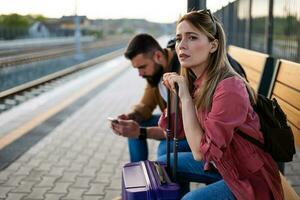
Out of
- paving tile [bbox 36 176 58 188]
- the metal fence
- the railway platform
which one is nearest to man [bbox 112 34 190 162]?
the railway platform

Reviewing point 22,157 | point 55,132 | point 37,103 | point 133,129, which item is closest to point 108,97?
point 37,103

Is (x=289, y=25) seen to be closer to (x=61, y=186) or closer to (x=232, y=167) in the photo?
(x=61, y=186)

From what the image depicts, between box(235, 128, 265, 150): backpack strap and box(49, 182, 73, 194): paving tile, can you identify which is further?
box(49, 182, 73, 194): paving tile

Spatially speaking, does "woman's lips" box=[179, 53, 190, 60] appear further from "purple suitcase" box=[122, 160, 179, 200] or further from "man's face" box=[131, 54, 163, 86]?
"man's face" box=[131, 54, 163, 86]

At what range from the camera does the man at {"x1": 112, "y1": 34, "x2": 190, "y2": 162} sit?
11.9 ft

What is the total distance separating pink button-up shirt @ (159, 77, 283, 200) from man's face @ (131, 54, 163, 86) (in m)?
1.54

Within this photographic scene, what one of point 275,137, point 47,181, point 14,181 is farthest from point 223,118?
point 14,181

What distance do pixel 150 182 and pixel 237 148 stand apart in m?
0.53

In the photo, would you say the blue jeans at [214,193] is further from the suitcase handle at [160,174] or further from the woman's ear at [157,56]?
the woman's ear at [157,56]

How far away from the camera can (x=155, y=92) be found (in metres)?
4.12

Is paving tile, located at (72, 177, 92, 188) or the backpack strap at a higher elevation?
the backpack strap

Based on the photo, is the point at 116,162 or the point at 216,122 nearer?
the point at 216,122

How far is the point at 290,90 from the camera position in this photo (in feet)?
9.77

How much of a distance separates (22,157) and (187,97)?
3.57 metres
